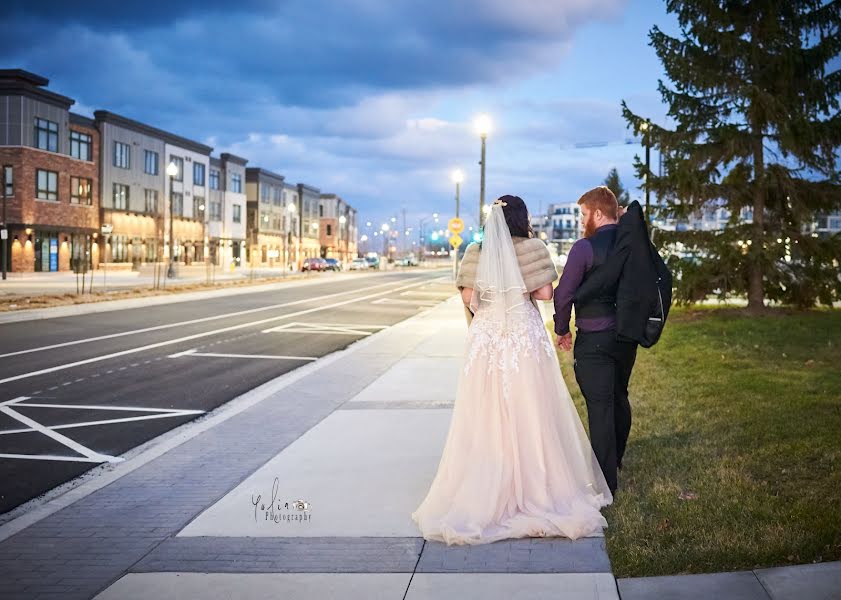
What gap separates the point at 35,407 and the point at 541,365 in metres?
7.29

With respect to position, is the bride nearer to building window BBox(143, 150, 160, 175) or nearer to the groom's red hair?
the groom's red hair

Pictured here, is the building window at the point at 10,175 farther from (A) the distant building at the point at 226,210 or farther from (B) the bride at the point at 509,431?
(B) the bride at the point at 509,431

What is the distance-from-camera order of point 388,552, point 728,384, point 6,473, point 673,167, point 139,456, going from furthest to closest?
→ point 673,167 → point 728,384 → point 139,456 → point 6,473 → point 388,552

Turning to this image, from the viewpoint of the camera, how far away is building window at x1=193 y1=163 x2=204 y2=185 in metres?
86.8

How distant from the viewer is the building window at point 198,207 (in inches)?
3413

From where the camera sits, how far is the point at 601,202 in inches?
260

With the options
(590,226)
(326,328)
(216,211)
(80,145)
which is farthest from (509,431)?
(216,211)

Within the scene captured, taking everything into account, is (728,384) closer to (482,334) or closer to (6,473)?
(482,334)

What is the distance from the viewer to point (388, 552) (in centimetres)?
520

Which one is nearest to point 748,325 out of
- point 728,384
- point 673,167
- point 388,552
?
point 673,167

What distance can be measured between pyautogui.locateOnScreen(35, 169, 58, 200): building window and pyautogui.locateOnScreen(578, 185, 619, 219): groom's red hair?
189ft

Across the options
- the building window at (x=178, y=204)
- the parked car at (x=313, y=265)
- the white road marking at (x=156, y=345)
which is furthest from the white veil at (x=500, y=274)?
the building window at (x=178, y=204)
